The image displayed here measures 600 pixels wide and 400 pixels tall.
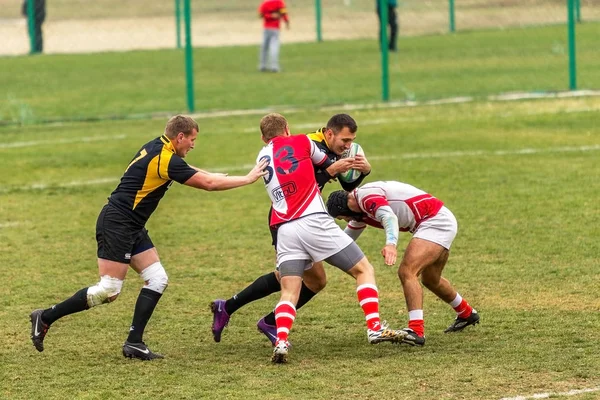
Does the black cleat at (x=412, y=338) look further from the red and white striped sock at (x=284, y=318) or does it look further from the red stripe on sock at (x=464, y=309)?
the red and white striped sock at (x=284, y=318)

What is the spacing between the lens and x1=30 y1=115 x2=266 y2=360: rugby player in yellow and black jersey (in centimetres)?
829

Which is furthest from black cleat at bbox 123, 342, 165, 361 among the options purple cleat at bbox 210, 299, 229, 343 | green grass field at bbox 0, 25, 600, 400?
purple cleat at bbox 210, 299, 229, 343

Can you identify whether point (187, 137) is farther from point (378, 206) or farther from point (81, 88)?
point (81, 88)

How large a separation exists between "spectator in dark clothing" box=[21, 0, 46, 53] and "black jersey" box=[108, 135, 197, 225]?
24.5 metres

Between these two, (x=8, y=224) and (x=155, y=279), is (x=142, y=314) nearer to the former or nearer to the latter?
(x=155, y=279)

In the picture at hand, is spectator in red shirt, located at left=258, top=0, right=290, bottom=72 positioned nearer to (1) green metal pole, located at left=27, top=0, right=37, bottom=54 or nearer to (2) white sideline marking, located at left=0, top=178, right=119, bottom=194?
(1) green metal pole, located at left=27, top=0, right=37, bottom=54

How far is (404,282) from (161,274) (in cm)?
172

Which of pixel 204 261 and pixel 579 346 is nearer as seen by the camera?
pixel 579 346

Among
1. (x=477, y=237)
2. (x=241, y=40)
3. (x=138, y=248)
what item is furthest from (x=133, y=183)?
(x=241, y=40)

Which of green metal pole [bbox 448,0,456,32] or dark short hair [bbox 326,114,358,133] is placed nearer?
dark short hair [bbox 326,114,358,133]

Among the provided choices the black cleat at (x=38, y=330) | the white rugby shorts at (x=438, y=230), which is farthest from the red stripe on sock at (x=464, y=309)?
the black cleat at (x=38, y=330)

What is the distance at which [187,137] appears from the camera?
27.3 feet

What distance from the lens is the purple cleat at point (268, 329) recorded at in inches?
343

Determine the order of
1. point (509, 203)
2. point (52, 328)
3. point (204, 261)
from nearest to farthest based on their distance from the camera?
point (52, 328)
point (204, 261)
point (509, 203)
